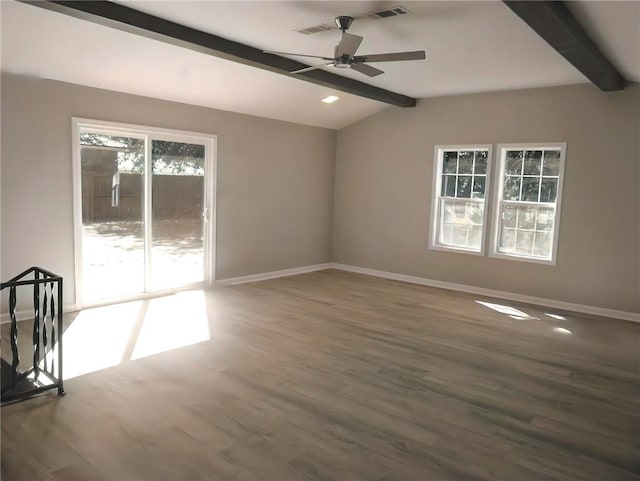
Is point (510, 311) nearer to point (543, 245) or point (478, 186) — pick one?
point (543, 245)

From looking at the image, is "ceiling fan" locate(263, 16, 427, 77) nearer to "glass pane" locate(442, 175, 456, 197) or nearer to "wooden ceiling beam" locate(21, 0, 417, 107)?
"wooden ceiling beam" locate(21, 0, 417, 107)

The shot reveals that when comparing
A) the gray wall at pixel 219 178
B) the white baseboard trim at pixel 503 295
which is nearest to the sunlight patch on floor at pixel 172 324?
the gray wall at pixel 219 178

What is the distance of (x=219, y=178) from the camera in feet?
21.2

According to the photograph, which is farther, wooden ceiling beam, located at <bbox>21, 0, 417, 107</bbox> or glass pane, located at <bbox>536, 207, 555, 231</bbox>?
glass pane, located at <bbox>536, 207, 555, 231</bbox>

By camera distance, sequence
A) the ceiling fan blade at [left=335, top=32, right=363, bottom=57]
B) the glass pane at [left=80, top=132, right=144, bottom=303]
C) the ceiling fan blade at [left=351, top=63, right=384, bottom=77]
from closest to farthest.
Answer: the ceiling fan blade at [left=335, top=32, right=363, bottom=57] → the ceiling fan blade at [left=351, top=63, right=384, bottom=77] → the glass pane at [left=80, top=132, right=144, bottom=303]

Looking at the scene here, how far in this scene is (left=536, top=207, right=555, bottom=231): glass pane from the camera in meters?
6.11

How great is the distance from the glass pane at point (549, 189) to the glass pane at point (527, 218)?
20 centimetres

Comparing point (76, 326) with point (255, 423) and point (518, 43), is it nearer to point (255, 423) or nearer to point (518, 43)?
point (255, 423)

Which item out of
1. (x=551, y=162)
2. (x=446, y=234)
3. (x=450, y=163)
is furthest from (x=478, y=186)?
(x=551, y=162)

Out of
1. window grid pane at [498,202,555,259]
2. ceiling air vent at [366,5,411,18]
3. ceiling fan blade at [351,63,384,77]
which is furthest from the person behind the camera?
window grid pane at [498,202,555,259]

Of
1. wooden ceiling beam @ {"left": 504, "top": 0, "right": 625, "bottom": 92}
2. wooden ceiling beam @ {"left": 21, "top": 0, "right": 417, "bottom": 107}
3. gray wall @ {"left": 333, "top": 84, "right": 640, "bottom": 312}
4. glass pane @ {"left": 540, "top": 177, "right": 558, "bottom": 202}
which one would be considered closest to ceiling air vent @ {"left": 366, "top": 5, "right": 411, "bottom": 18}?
wooden ceiling beam @ {"left": 504, "top": 0, "right": 625, "bottom": 92}

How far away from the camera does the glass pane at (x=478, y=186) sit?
263 inches

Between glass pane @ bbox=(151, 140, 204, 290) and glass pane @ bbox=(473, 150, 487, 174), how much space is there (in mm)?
3755

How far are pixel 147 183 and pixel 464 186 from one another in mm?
4268
